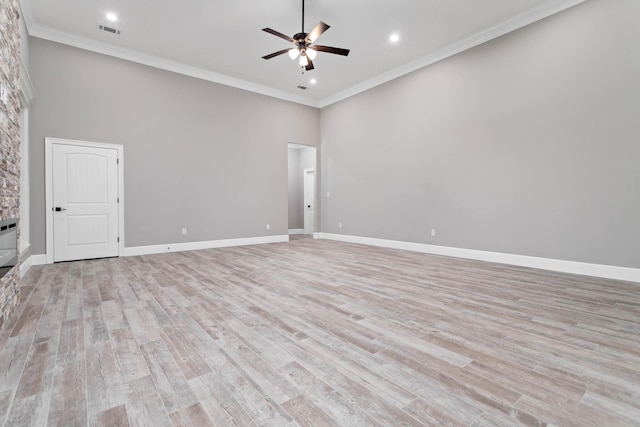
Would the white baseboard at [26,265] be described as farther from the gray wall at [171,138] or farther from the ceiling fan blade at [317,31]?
the ceiling fan blade at [317,31]

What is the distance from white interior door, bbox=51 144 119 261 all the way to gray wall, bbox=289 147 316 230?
5.33 meters

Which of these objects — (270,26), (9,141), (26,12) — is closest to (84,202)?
(26,12)

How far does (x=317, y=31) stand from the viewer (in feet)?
12.7

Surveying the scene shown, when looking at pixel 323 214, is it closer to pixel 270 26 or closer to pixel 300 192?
pixel 300 192

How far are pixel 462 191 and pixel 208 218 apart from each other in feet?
17.3

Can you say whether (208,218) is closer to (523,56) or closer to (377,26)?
(377,26)

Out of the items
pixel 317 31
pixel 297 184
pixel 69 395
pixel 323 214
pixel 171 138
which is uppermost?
pixel 317 31

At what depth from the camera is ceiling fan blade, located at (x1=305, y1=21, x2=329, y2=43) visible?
3679 millimetres

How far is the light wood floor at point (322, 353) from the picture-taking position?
4.66 ft

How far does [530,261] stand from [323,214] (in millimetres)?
5165

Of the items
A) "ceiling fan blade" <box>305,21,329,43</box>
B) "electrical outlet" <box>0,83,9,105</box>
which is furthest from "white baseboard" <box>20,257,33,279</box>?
"ceiling fan blade" <box>305,21,329,43</box>

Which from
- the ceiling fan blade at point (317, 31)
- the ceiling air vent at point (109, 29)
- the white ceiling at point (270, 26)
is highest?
the white ceiling at point (270, 26)

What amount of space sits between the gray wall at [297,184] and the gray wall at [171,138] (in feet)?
6.46

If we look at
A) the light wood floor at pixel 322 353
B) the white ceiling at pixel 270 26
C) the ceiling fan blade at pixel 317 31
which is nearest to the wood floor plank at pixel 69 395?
the light wood floor at pixel 322 353
